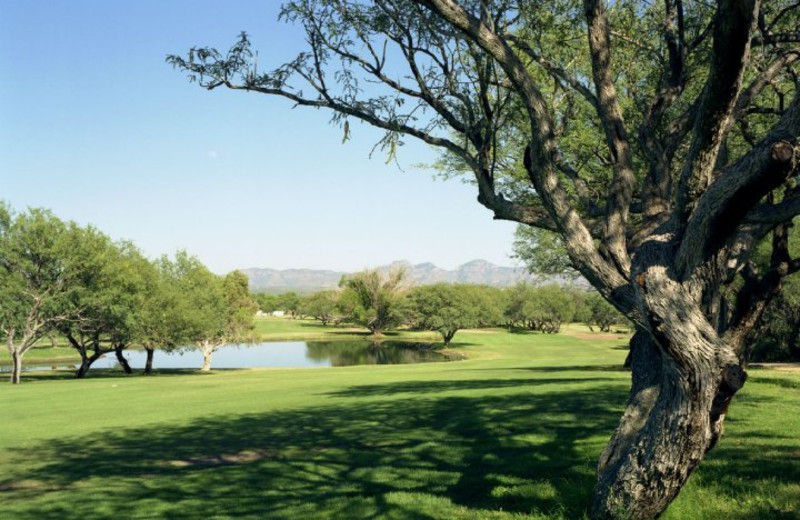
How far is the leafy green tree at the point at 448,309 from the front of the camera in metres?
86.4

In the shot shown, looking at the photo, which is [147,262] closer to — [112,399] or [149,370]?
[149,370]

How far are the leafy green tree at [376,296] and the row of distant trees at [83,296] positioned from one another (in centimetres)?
5578

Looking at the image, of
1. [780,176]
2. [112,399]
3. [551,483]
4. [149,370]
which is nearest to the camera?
[780,176]

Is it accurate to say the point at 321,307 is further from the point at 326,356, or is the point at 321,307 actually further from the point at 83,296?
the point at 83,296

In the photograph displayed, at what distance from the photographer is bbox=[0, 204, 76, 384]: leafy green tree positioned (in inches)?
1581

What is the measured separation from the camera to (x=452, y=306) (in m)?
88.3

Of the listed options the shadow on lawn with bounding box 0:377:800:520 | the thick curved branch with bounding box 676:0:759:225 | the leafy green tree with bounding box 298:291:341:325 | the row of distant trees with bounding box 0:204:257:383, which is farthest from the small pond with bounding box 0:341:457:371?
the thick curved branch with bounding box 676:0:759:225

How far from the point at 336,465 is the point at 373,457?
0.87m

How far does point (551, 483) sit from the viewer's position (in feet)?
30.4

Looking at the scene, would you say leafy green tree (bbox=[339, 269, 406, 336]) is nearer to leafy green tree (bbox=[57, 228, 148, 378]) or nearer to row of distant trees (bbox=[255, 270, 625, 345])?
row of distant trees (bbox=[255, 270, 625, 345])

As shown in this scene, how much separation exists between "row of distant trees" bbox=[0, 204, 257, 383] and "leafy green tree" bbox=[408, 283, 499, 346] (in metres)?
38.9

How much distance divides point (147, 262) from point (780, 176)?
56.0 meters

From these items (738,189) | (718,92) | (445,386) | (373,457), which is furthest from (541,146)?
(445,386)

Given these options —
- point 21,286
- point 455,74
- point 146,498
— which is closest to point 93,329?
point 21,286
